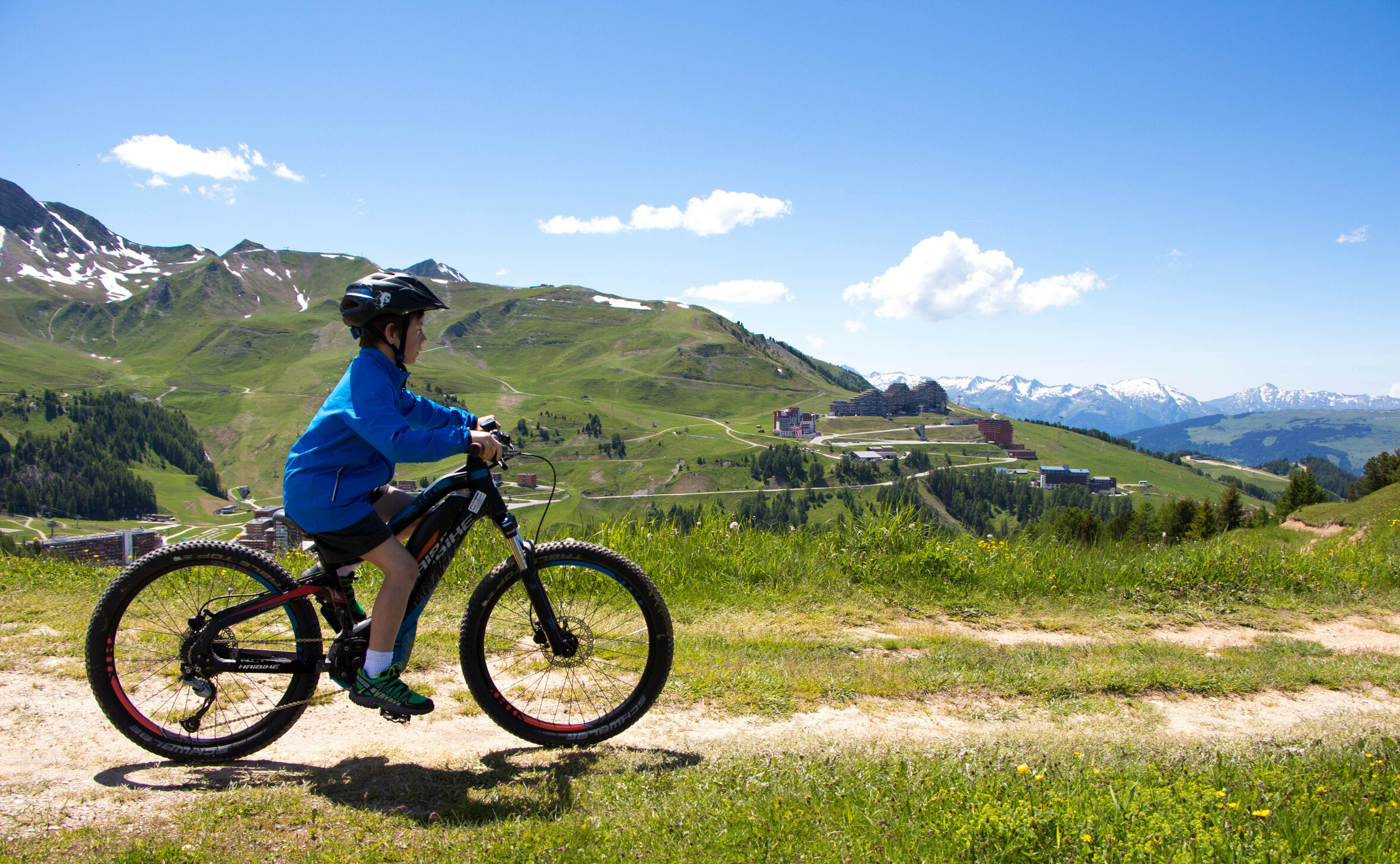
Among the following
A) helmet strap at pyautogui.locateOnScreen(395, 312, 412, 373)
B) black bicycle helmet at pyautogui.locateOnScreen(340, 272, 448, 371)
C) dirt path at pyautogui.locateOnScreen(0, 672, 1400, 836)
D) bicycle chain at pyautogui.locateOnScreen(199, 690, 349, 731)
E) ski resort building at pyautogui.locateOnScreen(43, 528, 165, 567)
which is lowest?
dirt path at pyautogui.locateOnScreen(0, 672, 1400, 836)

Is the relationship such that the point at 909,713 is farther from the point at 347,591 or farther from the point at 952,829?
the point at 347,591

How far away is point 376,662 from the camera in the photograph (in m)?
4.15

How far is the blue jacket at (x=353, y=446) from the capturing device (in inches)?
155

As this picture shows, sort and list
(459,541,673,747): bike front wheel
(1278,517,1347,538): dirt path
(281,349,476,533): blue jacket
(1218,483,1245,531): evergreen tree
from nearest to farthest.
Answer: (281,349,476,533): blue jacket → (459,541,673,747): bike front wheel → (1278,517,1347,538): dirt path → (1218,483,1245,531): evergreen tree

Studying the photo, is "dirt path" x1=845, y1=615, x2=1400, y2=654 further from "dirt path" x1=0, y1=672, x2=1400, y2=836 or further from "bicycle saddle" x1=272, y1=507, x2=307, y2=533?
"bicycle saddle" x1=272, y1=507, x2=307, y2=533

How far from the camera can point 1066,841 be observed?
2.95 metres

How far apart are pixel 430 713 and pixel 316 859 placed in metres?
1.87

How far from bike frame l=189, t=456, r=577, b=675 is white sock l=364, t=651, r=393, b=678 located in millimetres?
95

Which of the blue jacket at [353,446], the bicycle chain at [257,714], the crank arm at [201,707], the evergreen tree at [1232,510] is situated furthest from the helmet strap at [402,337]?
the evergreen tree at [1232,510]

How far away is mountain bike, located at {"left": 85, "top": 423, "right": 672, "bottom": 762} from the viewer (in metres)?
4.30

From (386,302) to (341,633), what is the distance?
205 cm

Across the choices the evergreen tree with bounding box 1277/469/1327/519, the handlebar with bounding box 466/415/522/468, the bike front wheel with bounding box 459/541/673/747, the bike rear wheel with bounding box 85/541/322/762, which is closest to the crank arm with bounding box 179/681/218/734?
the bike rear wheel with bounding box 85/541/322/762

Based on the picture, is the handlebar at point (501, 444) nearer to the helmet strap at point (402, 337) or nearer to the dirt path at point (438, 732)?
the helmet strap at point (402, 337)

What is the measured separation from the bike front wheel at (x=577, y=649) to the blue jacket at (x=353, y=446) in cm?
93
